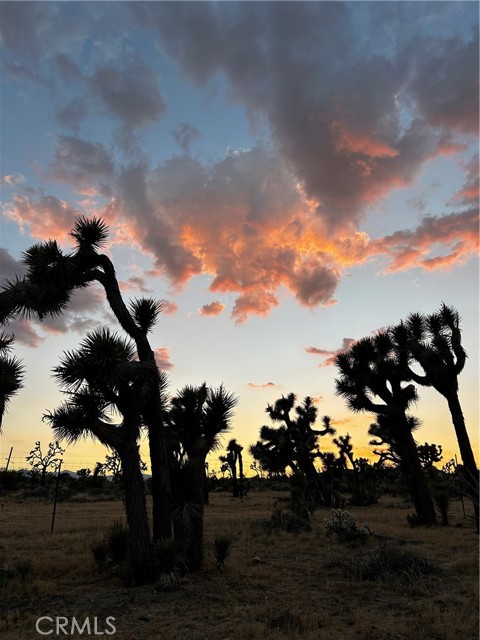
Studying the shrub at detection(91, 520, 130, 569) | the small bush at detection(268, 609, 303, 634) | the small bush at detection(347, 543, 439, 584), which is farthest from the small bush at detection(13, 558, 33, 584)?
the small bush at detection(347, 543, 439, 584)

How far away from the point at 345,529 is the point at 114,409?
361 inches

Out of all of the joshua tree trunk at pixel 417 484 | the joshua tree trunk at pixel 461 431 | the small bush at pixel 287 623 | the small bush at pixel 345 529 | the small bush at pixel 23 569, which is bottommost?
the small bush at pixel 287 623

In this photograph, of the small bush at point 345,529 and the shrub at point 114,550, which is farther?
the small bush at point 345,529

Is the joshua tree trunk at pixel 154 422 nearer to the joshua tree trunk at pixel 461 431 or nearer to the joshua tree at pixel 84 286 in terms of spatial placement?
the joshua tree at pixel 84 286

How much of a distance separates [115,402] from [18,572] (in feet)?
13.7

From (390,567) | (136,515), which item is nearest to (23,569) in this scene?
(136,515)

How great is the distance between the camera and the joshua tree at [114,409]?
9438 millimetres

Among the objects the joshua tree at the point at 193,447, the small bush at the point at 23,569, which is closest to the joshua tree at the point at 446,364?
the joshua tree at the point at 193,447

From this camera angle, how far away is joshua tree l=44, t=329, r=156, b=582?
31.0 feet

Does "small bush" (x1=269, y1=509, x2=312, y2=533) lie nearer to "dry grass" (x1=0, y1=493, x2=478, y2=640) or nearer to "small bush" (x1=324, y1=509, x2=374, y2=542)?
"small bush" (x1=324, y1=509, x2=374, y2=542)

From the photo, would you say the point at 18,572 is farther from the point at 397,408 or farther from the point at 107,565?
the point at 397,408

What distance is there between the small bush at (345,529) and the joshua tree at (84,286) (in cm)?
702

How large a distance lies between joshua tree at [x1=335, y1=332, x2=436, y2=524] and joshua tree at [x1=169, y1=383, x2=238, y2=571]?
9.72 m

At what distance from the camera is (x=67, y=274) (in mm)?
10836
